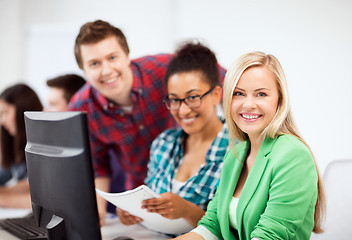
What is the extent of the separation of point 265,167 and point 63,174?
0.54 metres

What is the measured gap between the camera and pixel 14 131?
8.07 feet

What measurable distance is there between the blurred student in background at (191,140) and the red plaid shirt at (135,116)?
328mm

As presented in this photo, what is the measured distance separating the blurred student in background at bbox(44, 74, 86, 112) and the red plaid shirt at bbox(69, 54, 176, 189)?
0.36 metres

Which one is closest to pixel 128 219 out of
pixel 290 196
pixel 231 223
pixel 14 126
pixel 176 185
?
pixel 176 185

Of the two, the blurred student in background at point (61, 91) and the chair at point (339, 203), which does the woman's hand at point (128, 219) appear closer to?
the chair at point (339, 203)

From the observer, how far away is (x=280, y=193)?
95cm

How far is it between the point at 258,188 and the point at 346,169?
0.48 metres

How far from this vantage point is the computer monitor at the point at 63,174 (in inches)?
34.3

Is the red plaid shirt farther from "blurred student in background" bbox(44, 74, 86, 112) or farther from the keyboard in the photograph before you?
the keyboard

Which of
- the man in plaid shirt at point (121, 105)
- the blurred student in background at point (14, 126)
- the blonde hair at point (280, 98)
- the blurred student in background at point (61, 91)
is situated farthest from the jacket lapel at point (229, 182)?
the blurred student in background at point (14, 126)

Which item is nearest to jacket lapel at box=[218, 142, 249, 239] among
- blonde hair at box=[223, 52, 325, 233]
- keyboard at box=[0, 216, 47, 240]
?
blonde hair at box=[223, 52, 325, 233]

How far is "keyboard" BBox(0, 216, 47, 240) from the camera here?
136 cm

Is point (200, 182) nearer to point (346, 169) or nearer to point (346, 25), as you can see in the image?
point (346, 169)

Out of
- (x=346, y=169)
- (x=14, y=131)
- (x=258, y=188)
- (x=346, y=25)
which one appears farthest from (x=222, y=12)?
(x=258, y=188)
